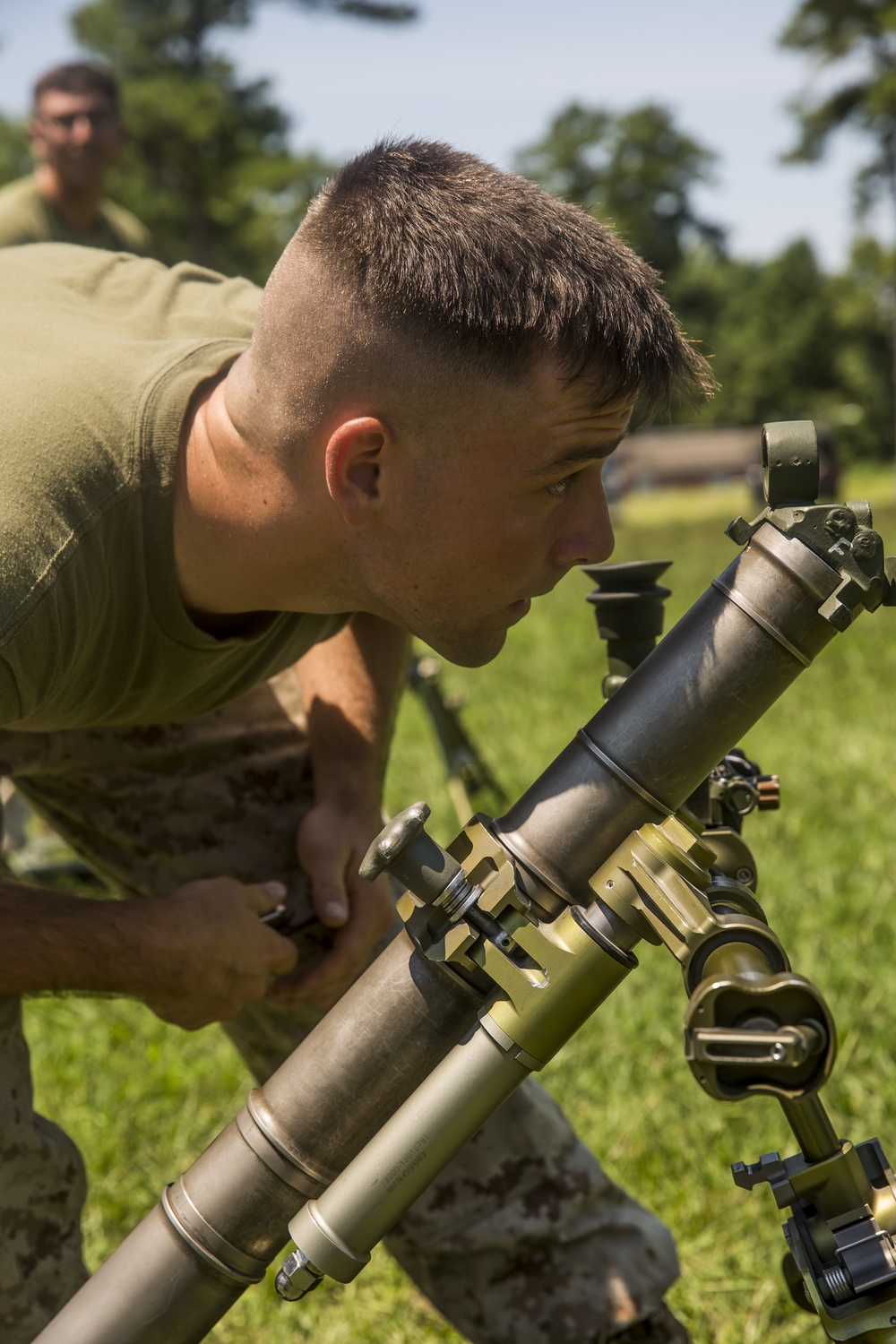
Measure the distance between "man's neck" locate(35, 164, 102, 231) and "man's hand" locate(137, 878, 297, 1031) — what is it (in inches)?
231

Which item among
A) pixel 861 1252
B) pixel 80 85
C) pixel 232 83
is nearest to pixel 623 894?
pixel 861 1252

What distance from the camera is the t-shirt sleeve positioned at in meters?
2.06

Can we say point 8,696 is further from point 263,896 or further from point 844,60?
point 844,60

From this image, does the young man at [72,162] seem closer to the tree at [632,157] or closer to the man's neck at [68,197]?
the man's neck at [68,197]

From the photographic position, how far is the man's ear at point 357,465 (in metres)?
2.05

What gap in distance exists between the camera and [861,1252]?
1.65m

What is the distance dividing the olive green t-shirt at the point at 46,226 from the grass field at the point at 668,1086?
130 inches

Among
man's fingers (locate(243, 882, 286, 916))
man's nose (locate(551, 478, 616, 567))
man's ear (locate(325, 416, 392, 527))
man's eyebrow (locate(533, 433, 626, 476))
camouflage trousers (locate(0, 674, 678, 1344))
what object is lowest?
camouflage trousers (locate(0, 674, 678, 1344))

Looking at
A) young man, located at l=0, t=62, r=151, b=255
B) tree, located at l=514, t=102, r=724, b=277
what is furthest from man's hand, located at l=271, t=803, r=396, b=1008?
tree, located at l=514, t=102, r=724, b=277

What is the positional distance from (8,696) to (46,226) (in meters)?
5.67

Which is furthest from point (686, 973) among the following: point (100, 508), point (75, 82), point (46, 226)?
point (75, 82)

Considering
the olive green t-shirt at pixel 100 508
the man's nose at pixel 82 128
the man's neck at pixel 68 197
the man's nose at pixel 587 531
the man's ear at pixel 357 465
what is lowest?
the man's neck at pixel 68 197

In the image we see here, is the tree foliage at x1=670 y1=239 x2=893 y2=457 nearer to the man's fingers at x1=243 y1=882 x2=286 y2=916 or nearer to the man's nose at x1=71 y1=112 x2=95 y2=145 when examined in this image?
the man's nose at x1=71 y1=112 x2=95 y2=145

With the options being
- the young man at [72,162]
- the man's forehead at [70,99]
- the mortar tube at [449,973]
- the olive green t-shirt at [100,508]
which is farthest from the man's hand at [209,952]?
the man's forehead at [70,99]
